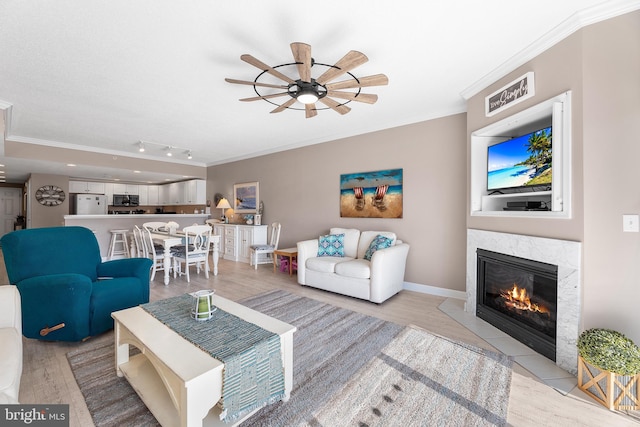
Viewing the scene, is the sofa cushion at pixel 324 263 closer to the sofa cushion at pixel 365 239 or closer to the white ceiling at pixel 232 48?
the sofa cushion at pixel 365 239

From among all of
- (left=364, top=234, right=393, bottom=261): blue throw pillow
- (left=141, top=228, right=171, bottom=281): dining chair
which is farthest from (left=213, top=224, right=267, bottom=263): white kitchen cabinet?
(left=364, top=234, right=393, bottom=261): blue throw pillow

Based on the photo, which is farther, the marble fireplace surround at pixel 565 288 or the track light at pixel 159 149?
the track light at pixel 159 149

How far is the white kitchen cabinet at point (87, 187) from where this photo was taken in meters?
7.56

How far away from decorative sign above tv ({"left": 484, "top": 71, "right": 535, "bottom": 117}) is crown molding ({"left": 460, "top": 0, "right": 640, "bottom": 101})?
0.14 m

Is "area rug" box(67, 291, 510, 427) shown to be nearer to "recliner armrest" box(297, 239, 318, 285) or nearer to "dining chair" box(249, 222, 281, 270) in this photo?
"recliner armrest" box(297, 239, 318, 285)

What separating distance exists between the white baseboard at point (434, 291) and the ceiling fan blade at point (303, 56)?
314 cm

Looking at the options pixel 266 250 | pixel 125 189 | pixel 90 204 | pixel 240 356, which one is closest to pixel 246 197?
pixel 266 250

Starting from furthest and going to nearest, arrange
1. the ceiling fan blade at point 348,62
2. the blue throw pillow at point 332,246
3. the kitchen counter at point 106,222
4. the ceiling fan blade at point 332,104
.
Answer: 1. the kitchen counter at point 106,222
2. the blue throw pillow at point 332,246
3. the ceiling fan blade at point 332,104
4. the ceiling fan blade at point 348,62

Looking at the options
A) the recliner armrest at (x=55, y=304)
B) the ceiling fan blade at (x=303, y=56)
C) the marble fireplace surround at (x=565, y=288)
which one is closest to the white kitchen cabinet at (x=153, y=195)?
the recliner armrest at (x=55, y=304)

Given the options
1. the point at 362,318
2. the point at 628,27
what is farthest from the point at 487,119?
the point at 362,318

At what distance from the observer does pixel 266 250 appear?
5352 mm

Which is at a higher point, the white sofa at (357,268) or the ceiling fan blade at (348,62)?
the ceiling fan blade at (348,62)

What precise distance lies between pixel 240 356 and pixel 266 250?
406 centimetres

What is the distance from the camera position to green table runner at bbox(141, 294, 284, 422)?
132cm
